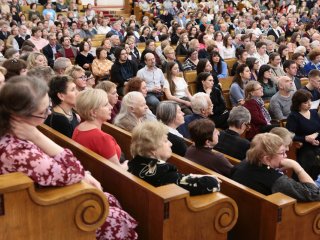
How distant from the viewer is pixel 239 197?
240cm

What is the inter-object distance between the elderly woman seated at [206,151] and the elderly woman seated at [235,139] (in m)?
0.42

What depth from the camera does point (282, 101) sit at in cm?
472

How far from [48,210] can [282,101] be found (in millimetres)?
3462

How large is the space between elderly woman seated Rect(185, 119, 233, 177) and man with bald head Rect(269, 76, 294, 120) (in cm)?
199

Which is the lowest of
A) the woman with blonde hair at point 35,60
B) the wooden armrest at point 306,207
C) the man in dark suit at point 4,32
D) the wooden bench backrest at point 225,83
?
the wooden armrest at point 306,207

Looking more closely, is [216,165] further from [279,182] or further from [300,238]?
[300,238]

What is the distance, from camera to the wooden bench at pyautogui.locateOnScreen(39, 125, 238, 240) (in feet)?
6.64

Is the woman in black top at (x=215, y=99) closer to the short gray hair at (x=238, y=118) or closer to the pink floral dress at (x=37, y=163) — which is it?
the short gray hair at (x=238, y=118)

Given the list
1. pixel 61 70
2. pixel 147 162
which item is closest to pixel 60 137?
pixel 147 162

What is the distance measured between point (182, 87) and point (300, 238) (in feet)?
10.6

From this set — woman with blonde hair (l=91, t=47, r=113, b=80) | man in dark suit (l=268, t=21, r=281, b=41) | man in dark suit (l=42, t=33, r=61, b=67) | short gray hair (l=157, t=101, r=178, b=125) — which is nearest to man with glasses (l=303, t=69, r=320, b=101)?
short gray hair (l=157, t=101, r=178, b=125)

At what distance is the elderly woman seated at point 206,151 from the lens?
2.78 metres

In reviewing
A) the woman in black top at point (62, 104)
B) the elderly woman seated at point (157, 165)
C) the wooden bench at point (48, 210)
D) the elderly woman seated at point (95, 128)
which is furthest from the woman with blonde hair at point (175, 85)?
the wooden bench at point (48, 210)

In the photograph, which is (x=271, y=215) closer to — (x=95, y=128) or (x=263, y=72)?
(x=95, y=128)
